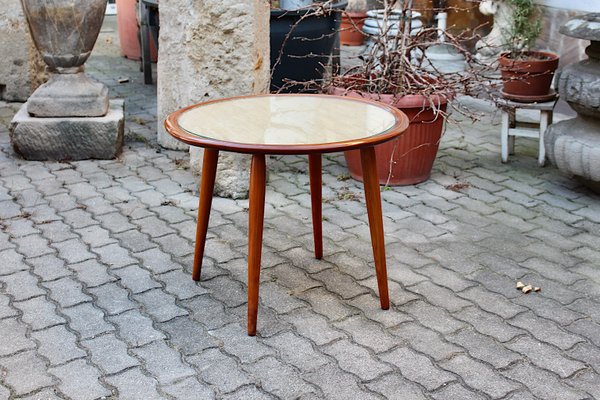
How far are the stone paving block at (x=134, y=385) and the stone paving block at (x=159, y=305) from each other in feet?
1.37

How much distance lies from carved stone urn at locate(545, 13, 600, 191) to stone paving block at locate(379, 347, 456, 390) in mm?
1927

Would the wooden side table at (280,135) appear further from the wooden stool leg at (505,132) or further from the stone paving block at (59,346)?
the wooden stool leg at (505,132)

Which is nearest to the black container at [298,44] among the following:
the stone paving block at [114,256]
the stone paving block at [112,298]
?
the stone paving block at [114,256]

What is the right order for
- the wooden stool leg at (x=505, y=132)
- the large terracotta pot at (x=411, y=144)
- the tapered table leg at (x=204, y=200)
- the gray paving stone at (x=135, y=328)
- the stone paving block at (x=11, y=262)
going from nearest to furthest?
1. the gray paving stone at (x=135, y=328)
2. the tapered table leg at (x=204, y=200)
3. the stone paving block at (x=11, y=262)
4. the large terracotta pot at (x=411, y=144)
5. the wooden stool leg at (x=505, y=132)

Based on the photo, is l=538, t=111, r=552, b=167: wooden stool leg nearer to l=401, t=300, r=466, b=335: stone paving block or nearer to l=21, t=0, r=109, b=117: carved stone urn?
l=401, t=300, r=466, b=335: stone paving block

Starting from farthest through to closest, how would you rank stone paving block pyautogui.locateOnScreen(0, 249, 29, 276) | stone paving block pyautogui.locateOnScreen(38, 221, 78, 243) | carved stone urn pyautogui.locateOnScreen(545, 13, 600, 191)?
carved stone urn pyautogui.locateOnScreen(545, 13, 600, 191)
stone paving block pyautogui.locateOnScreen(38, 221, 78, 243)
stone paving block pyautogui.locateOnScreen(0, 249, 29, 276)

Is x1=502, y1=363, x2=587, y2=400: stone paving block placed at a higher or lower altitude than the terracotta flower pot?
lower

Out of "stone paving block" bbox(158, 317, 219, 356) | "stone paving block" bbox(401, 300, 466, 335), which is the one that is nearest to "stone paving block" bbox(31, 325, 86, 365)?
"stone paving block" bbox(158, 317, 219, 356)

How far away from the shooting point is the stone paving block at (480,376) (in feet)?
9.69

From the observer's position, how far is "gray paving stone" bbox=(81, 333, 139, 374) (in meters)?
3.07

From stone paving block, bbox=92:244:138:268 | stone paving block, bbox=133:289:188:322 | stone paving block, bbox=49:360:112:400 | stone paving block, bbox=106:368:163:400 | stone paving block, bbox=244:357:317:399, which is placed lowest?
stone paving block, bbox=92:244:138:268

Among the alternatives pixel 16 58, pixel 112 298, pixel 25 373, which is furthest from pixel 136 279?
pixel 16 58

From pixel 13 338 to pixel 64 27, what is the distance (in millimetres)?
2462

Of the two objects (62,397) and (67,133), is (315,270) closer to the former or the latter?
(62,397)
